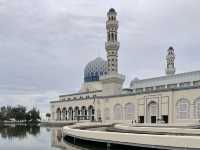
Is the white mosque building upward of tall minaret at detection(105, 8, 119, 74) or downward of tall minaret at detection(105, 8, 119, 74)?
downward

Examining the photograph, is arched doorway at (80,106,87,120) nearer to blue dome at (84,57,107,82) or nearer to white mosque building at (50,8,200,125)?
white mosque building at (50,8,200,125)

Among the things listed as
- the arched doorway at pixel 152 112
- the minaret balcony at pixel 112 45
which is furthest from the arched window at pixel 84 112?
the arched doorway at pixel 152 112

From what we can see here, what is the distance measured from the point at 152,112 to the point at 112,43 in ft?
42.6

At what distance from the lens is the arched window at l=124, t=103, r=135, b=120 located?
5400cm

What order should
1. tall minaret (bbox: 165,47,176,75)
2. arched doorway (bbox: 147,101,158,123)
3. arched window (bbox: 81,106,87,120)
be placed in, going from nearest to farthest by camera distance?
arched doorway (bbox: 147,101,158,123) < tall minaret (bbox: 165,47,176,75) < arched window (bbox: 81,106,87,120)

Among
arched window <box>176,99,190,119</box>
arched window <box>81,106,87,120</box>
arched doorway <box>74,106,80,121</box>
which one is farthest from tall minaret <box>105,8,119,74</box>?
arched doorway <box>74,106,80,121</box>

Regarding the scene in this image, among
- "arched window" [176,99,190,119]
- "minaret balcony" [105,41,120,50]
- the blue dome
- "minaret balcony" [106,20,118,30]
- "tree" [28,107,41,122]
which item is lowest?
"tree" [28,107,41,122]

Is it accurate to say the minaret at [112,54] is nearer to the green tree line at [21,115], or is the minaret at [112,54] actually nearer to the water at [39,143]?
the water at [39,143]

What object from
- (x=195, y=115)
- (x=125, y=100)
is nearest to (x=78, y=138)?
(x=195, y=115)

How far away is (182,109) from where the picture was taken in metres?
46.5

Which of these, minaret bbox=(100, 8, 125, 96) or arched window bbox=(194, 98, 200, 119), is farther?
minaret bbox=(100, 8, 125, 96)

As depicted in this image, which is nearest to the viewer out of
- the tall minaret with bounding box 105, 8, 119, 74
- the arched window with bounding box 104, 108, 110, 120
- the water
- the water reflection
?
the water

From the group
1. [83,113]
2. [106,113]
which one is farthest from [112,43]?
[83,113]

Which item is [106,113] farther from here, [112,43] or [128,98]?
[112,43]
